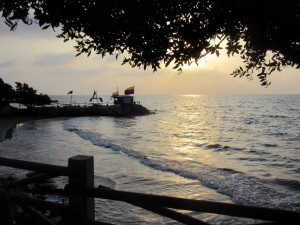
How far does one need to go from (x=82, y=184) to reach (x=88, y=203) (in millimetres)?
307

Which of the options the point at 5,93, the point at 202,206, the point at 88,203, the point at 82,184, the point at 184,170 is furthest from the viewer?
the point at 5,93

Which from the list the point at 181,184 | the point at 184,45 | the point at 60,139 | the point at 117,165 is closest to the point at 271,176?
the point at 181,184

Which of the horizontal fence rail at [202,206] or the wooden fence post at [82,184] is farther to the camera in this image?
the wooden fence post at [82,184]

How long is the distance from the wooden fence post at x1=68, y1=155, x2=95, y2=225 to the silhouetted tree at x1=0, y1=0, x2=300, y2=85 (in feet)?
6.54

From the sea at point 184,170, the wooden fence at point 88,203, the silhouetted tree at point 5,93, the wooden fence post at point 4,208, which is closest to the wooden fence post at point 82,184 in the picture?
the wooden fence at point 88,203

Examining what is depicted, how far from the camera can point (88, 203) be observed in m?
4.21

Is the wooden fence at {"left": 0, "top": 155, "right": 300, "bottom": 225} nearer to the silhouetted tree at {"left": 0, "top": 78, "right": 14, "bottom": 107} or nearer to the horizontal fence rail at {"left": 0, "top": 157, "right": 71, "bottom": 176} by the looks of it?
the horizontal fence rail at {"left": 0, "top": 157, "right": 71, "bottom": 176}

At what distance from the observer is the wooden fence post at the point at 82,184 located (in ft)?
13.3

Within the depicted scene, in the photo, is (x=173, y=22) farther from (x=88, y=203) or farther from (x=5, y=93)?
(x=5, y=93)

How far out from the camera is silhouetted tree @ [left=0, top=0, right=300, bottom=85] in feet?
14.7

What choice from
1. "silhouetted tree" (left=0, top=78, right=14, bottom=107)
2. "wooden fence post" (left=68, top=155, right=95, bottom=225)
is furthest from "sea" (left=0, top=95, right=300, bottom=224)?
"silhouetted tree" (left=0, top=78, right=14, bottom=107)

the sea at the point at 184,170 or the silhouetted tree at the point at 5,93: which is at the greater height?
the silhouetted tree at the point at 5,93

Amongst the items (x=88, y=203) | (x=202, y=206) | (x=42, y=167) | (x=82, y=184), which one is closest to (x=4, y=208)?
(x=42, y=167)

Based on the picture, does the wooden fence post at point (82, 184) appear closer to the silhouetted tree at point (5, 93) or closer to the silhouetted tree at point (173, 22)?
the silhouetted tree at point (173, 22)
